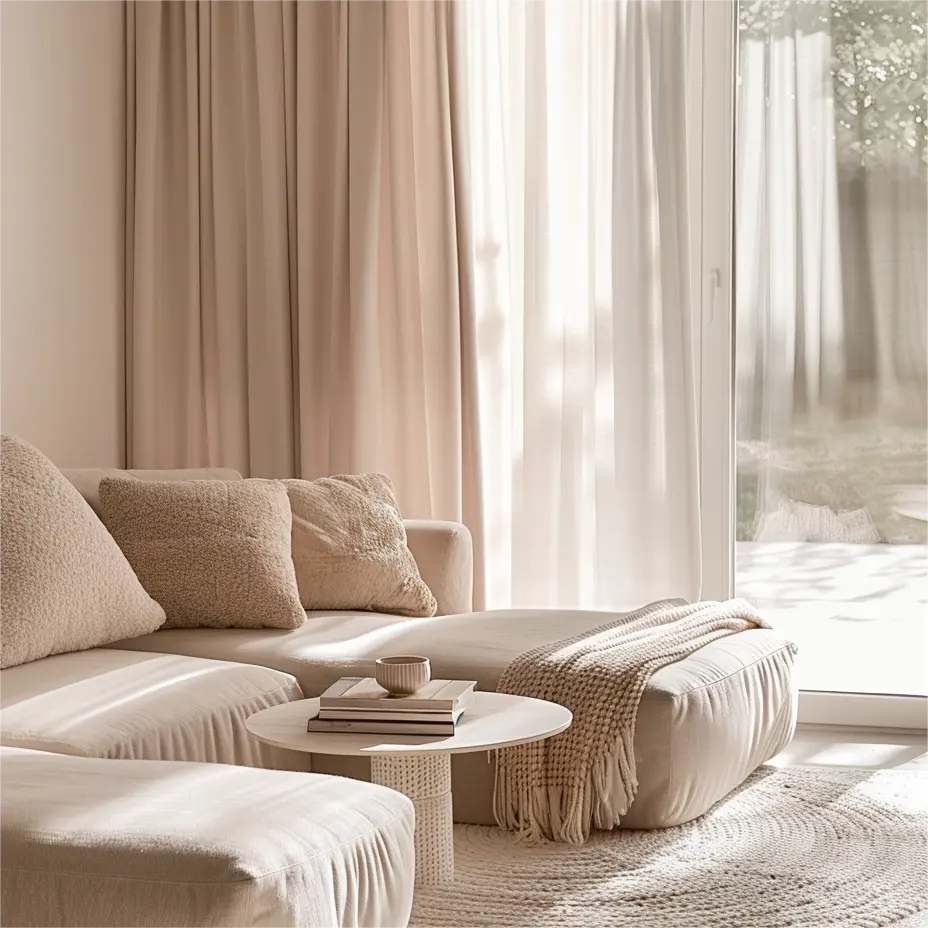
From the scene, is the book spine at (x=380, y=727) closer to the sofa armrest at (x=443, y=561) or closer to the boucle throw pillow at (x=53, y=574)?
the boucle throw pillow at (x=53, y=574)

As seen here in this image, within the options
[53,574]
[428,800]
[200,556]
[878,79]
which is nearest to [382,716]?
[428,800]

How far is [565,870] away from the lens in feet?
8.58

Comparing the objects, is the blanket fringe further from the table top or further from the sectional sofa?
A: the table top

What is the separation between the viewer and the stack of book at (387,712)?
7.29ft

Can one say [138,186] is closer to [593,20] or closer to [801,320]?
[593,20]

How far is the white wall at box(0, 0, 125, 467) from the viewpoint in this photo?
4.01 m

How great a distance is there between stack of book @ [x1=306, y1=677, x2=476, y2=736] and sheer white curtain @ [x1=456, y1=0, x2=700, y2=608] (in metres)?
2.01

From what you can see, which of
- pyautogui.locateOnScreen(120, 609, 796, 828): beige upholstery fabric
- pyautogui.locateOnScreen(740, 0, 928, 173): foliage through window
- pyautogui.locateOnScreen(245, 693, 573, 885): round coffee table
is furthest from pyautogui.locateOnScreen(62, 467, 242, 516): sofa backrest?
pyautogui.locateOnScreen(740, 0, 928, 173): foliage through window

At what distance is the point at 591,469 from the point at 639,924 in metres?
2.11

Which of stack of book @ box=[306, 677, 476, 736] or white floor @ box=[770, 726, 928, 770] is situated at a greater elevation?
stack of book @ box=[306, 677, 476, 736]

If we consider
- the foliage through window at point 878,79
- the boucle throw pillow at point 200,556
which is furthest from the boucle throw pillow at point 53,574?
the foliage through window at point 878,79

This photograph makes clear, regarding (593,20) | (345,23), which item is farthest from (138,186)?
(593,20)

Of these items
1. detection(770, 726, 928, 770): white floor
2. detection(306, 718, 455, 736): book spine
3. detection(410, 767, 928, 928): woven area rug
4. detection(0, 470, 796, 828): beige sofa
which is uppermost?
detection(306, 718, 455, 736): book spine

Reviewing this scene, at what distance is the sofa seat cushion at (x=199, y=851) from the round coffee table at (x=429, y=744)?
0.28 meters
